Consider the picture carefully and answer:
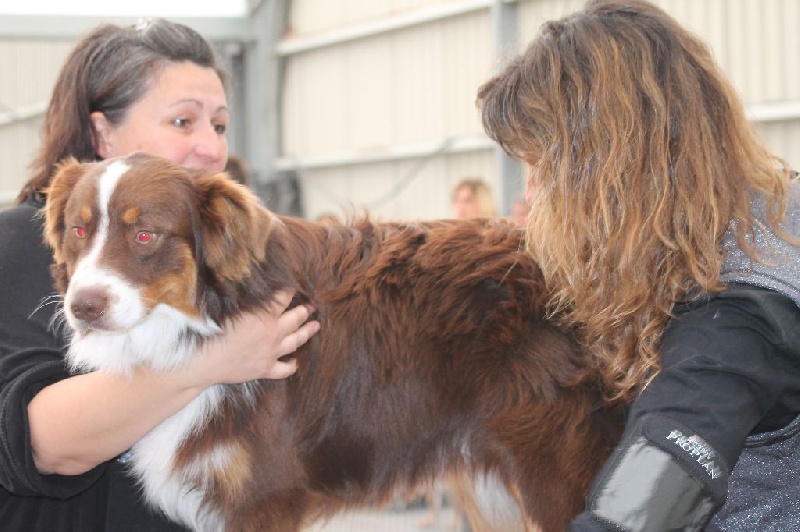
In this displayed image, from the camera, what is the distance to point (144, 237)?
2.38m

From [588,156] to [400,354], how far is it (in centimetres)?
94

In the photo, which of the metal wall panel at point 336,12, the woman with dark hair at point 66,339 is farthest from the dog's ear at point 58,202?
the metal wall panel at point 336,12

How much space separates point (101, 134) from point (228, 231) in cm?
74

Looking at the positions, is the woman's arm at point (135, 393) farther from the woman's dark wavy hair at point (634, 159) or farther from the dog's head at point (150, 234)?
the woman's dark wavy hair at point (634, 159)

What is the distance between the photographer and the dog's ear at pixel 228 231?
2.40 meters

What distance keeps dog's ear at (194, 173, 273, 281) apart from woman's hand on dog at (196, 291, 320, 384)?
4.7 inches

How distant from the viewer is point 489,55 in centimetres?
1005

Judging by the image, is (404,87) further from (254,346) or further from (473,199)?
(254,346)

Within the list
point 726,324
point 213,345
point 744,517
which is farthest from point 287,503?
point 726,324

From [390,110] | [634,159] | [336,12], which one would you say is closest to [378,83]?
[390,110]

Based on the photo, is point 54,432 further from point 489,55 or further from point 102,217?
point 489,55

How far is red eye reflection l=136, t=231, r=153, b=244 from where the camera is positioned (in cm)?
237

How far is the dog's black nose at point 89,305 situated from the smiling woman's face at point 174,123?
25.8 inches

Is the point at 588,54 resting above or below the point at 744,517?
above
